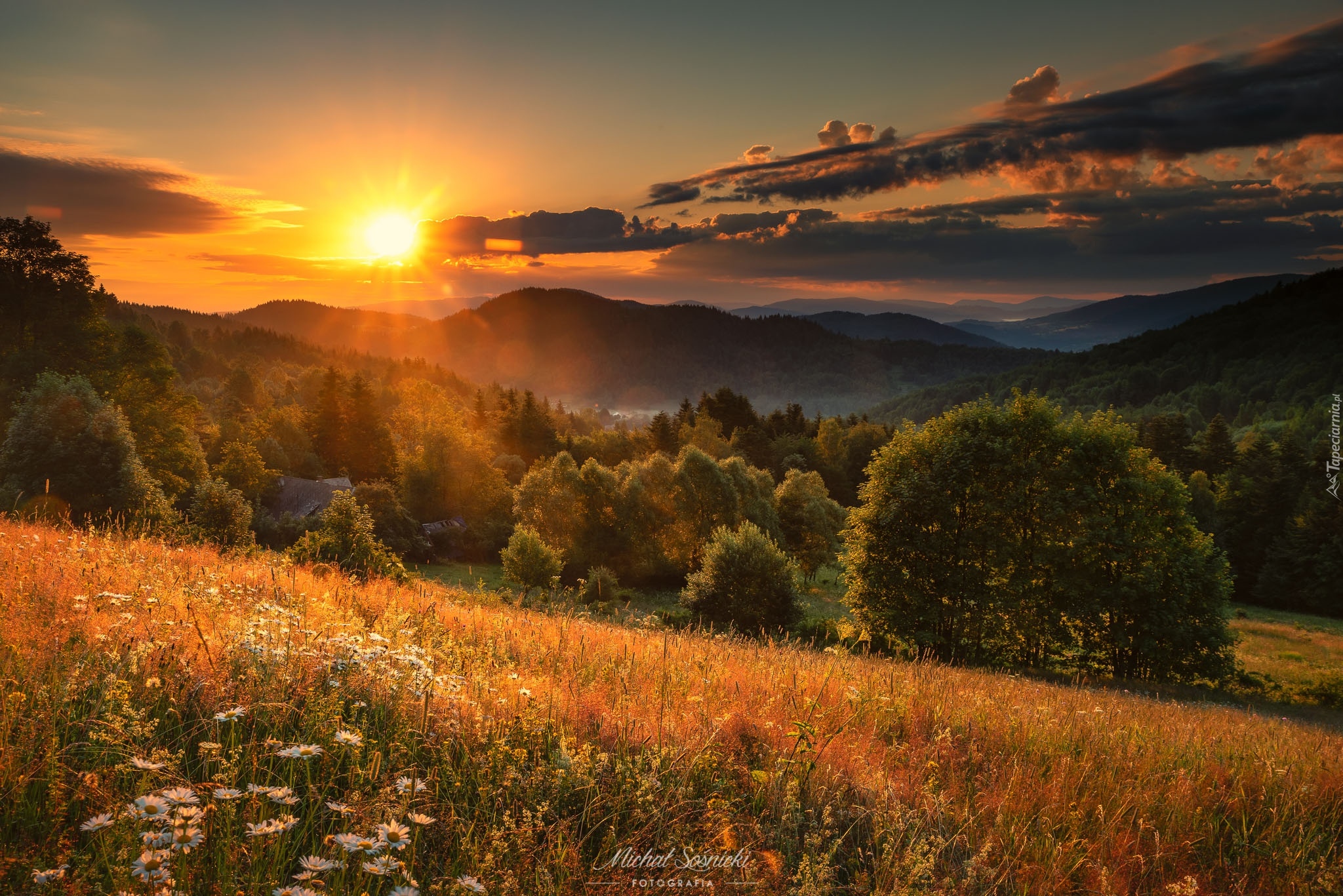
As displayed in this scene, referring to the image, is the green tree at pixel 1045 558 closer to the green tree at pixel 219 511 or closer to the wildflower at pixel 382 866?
the wildflower at pixel 382 866

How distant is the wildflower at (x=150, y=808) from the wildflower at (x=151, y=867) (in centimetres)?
19

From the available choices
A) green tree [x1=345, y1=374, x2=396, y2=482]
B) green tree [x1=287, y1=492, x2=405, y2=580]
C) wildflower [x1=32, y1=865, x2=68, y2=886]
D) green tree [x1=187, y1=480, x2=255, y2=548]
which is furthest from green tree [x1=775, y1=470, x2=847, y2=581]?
wildflower [x1=32, y1=865, x2=68, y2=886]

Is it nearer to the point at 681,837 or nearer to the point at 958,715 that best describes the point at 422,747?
the point at 681,837

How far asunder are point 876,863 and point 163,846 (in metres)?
3.58

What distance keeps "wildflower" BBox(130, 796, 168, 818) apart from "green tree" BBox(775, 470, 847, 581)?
58.5 m

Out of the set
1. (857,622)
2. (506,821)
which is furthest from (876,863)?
(857,622)

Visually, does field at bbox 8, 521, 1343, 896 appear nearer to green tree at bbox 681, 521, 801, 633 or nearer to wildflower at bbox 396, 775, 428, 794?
wildflower at bbox 396, 775, 428, 794

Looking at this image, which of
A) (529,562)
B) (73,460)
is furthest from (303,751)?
(73,460)

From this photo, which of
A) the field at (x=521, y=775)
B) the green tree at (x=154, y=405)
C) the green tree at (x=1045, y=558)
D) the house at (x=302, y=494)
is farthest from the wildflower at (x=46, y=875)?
the house at (x=302, y=494)

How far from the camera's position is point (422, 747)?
4.03m

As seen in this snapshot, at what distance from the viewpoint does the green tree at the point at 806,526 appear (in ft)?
200

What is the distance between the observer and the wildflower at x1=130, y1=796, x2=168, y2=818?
2639mm

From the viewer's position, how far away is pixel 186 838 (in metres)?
2.52

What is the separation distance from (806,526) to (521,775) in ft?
195
